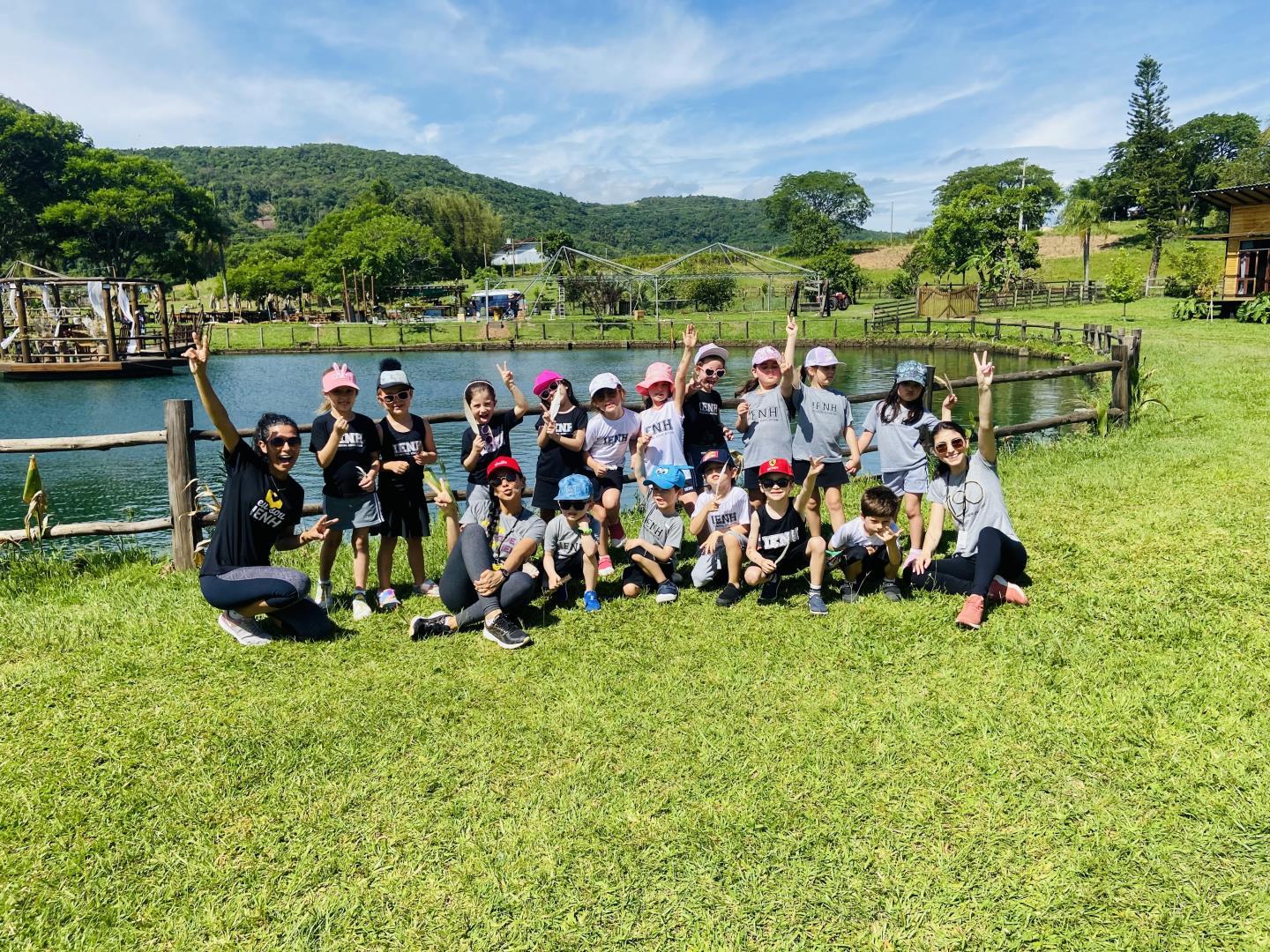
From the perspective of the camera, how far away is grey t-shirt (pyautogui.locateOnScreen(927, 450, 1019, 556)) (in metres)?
5.31

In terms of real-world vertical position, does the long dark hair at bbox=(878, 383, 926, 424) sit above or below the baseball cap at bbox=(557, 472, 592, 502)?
above

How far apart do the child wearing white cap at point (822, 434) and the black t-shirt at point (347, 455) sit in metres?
3.03

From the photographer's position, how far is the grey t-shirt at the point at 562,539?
5555mm

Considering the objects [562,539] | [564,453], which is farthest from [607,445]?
[562,539]

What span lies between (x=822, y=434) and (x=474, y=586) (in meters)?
2.71

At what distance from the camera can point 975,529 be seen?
5.38m

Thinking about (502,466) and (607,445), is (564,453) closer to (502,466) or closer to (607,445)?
(607,445)

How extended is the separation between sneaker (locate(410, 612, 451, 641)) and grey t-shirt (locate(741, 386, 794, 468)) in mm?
2458

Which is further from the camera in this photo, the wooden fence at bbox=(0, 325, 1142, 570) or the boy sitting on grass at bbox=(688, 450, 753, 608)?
the wooden fence at bbox=(0, 325, 1142, 570)

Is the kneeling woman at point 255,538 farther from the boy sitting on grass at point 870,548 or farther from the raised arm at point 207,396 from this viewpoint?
the boy sitting on grass at point 870,548

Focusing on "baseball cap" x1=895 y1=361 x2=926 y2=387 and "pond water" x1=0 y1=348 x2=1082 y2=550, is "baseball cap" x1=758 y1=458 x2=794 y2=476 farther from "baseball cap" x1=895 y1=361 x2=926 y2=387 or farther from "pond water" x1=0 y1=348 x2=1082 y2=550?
"pond water" x1=0 y1=348 x2=1082 y2=550

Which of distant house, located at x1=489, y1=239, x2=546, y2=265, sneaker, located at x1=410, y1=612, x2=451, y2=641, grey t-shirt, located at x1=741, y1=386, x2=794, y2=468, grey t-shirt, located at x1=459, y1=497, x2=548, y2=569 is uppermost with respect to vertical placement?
distant house, located at x1=489, y1=239, x2=546, y2=265

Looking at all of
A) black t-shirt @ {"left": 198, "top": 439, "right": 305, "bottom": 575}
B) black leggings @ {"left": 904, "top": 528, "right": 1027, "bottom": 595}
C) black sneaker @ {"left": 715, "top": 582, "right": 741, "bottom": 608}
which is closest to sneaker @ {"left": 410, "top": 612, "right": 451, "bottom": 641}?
black t-shirt @ {"left": 198, "top": 439, "right": 305, "bottom": 575}

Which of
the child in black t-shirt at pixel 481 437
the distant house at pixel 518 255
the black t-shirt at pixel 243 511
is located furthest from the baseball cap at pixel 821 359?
the distant house at pixel 518 255
